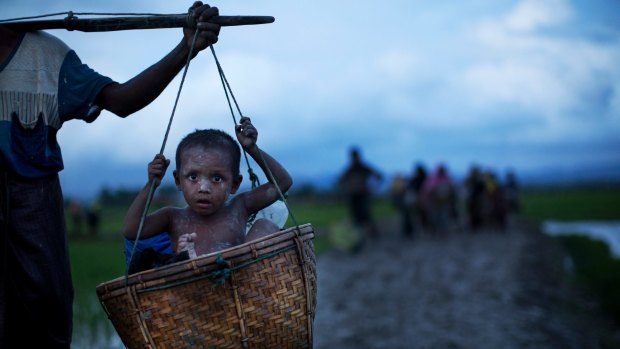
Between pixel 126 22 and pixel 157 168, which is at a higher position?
pixel 126 22

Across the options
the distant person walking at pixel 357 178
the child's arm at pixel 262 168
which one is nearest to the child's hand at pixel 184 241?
the child's arm at pixel 262 168

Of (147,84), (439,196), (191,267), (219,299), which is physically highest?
(147,84)

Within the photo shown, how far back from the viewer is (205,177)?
2.52 meters

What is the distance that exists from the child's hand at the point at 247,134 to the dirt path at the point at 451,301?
5.38 metres

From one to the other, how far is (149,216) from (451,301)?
7.73 metres

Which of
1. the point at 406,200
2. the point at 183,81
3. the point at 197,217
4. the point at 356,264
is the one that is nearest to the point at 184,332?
the point at 197,217

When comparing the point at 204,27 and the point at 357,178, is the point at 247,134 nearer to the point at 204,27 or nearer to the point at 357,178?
the point at 204,27

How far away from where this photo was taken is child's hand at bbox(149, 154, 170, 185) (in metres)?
2.36

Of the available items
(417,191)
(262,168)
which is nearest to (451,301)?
(417,191)

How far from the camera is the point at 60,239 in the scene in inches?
99.4

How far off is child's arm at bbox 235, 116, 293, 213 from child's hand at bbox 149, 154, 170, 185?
28 centimetres

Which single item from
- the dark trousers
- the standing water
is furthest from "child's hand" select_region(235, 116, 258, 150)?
the standing water

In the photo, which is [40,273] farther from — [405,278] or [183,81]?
[405,278]

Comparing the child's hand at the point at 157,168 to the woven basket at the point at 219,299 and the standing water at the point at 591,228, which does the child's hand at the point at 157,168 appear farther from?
the standing water at the point at 591,228
